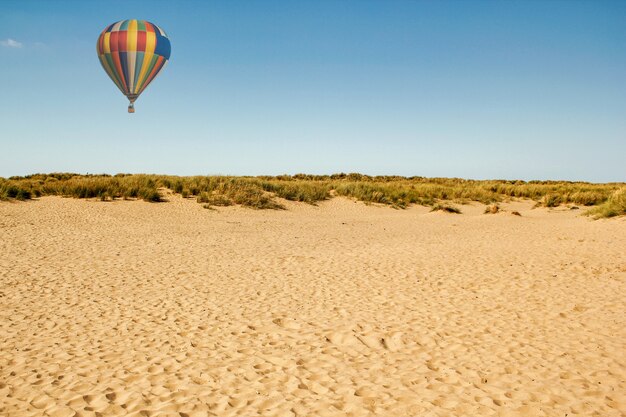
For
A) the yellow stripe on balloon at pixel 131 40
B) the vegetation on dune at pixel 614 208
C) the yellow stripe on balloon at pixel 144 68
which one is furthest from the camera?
the yellow stripe on balloon at pixel 144 68

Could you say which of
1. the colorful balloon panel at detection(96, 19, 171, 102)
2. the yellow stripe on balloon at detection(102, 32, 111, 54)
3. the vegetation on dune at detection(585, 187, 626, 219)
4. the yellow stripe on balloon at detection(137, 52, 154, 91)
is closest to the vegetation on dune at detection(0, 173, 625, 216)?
the vegetation on dune at detection(585, 187, 626, 219)

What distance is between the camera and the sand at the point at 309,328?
513 cm

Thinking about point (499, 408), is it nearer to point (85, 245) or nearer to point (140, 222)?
point (85, 245)

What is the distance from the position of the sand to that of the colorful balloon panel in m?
14.4

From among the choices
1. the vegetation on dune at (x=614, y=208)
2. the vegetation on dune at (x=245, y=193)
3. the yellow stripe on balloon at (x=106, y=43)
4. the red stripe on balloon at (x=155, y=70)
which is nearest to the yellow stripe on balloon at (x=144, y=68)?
the red stripe on balloon at (x=155, y=70)

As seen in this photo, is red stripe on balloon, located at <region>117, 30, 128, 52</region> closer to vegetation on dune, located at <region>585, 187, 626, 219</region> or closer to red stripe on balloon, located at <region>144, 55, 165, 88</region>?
red stripe on balloon, located at <region>144, 55, 165, 88</region>

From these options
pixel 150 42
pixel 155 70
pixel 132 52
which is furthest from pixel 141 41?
pixel 155 70

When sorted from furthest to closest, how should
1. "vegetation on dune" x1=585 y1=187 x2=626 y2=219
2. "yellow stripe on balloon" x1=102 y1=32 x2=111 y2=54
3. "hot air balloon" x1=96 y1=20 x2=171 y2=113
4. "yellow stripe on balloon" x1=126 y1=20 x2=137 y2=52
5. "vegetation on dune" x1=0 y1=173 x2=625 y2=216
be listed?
"yellow stripe on balloon" x1=102 y1=32 x2=111 y2=54 → "hot air balloon" x1=96 y1=20 x2=171 y2=113 → "yellow stripe on balloon" x1=126 y1=20 x2=137 y2=52 → "vegetation on dune" x1=0 y1=173 x2=625 y2=216 → "vegetation on dune" x1=585 y1=187 x2=626 y2=219

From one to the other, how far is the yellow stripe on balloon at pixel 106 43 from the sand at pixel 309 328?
15045mm

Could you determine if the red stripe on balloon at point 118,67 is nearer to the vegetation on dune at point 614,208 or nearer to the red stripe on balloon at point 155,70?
the red stripe on balloon at point 155,70

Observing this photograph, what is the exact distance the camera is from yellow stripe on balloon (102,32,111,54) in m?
26.6

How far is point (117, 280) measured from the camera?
409 inches

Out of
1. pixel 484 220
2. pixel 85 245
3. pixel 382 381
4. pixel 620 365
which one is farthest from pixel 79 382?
pixel 484 220

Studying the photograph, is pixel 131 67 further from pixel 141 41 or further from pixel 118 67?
pixel 141 41
